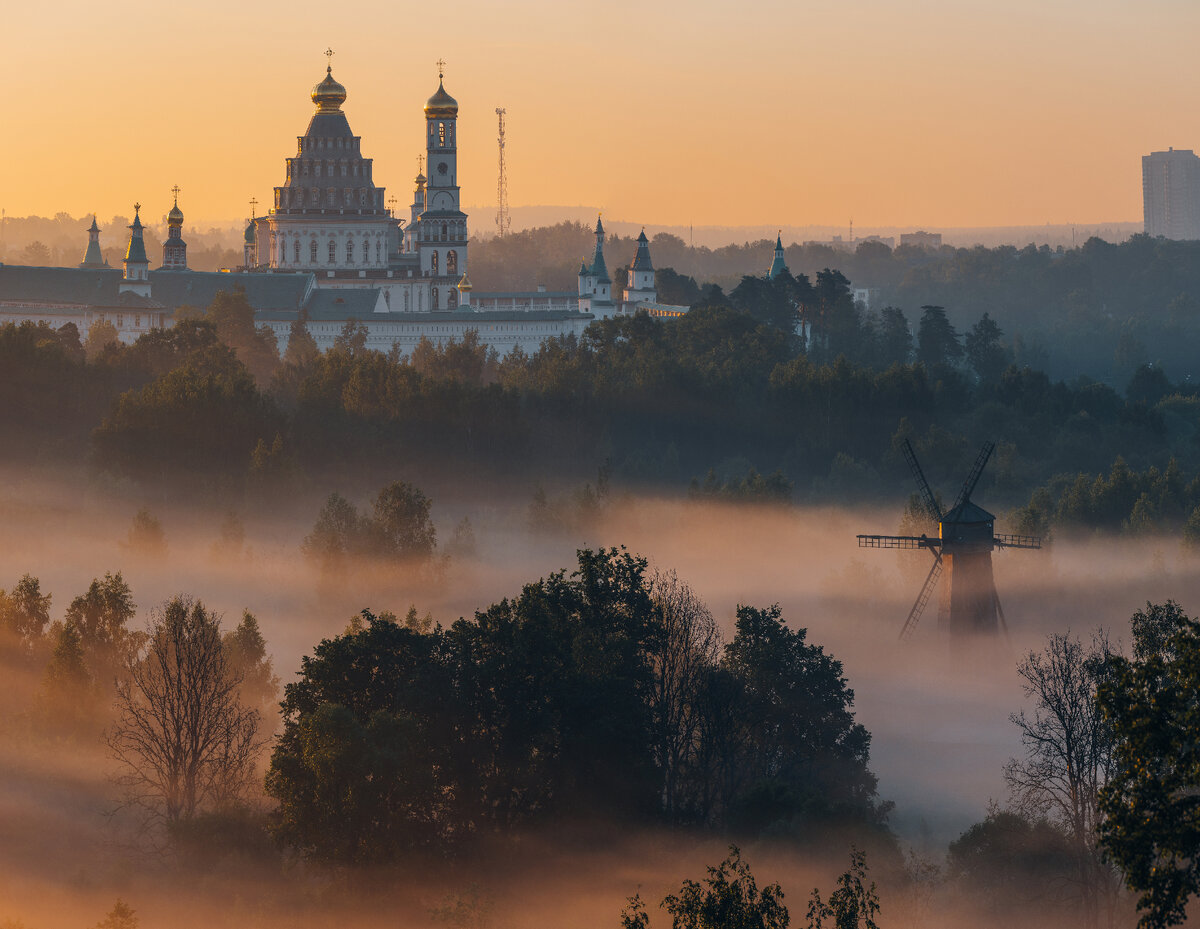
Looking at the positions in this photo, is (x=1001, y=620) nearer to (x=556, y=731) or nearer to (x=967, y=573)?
(x=967, y=573)

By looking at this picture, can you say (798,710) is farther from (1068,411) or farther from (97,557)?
(1068,411)

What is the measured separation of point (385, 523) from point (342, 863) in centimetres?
3247

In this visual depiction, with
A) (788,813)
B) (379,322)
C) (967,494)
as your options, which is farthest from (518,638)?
(379,322)

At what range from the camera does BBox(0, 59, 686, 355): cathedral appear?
135000mm

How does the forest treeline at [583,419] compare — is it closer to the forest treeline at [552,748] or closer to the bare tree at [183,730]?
the forest treeline at [552,748]

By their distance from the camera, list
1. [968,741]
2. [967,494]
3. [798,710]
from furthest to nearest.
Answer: [967,494] < [968,741] < [798,710]

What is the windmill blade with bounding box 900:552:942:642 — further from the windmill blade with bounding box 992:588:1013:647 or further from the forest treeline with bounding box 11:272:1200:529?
the forest treeline with bounding box 11:272:1200:529

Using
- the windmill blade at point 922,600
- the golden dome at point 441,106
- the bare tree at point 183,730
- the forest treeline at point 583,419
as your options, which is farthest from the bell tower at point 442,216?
the bare tree at point 183,730

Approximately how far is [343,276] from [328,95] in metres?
16.9

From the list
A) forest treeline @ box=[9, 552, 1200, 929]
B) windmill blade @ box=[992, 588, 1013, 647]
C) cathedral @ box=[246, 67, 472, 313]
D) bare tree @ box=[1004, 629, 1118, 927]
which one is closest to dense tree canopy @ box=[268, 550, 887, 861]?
forest treeline @ box=[9, 552, 1200, 929]

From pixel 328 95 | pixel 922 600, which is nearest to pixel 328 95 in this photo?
pixel 328 95

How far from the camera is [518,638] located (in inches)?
1631

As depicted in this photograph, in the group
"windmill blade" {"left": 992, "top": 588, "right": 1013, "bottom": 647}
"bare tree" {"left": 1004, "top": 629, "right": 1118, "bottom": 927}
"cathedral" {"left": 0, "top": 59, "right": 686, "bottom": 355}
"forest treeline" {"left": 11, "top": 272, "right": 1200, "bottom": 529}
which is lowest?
"bare tree" {"left": 1004, "top": 629, "right": 1118, "bottom": 927}

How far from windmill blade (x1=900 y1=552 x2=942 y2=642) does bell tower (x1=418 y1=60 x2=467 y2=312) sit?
3426 inches
